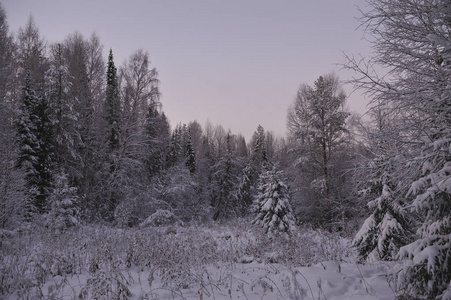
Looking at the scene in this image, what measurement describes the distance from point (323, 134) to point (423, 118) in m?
13.2

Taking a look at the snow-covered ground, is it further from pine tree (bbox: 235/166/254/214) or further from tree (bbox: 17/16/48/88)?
pine tree (bbox: 235/166/254/214)

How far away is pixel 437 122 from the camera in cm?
397

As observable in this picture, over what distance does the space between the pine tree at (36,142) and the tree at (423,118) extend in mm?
16334

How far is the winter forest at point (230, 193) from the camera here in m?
3.84

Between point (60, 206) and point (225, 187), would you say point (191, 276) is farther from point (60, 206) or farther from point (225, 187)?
point (225, 187)

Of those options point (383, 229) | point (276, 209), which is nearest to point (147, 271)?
point (383, 229)

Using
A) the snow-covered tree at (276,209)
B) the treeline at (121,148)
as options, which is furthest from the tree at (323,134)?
the snow-covered tree at (276,209)

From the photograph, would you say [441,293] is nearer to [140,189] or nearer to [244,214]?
[140,189]

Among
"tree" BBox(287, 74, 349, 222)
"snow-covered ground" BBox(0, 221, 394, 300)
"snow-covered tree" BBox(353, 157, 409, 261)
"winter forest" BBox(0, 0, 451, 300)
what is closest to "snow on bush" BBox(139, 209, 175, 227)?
"winter forest" BBox(0, 0, 451, 300)

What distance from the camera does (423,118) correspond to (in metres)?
4.19

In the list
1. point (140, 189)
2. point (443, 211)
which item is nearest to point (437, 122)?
point (443, 211)

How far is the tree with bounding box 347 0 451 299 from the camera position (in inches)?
131

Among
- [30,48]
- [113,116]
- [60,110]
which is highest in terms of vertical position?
[30,48]

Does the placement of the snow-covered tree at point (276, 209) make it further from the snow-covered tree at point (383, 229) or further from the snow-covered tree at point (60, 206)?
the snow-covered tree at point (60, 206)
